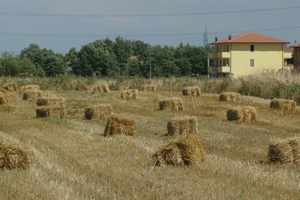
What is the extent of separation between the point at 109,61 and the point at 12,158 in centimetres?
10791

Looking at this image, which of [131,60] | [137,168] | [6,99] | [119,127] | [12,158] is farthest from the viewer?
[131,60]

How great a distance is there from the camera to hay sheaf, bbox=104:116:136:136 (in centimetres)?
2111

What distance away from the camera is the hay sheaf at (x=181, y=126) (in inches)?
861

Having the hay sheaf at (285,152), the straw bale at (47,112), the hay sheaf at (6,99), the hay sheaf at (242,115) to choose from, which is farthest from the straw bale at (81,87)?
the hay sheaf at (285,152)

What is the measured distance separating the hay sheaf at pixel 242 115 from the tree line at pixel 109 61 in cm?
8098

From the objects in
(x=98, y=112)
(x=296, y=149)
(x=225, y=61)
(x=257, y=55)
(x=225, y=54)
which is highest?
(x=225, y=54)

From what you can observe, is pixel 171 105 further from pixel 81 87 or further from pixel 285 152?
pixel 81 87

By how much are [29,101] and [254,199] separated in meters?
30.5

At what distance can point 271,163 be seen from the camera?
51.1ft

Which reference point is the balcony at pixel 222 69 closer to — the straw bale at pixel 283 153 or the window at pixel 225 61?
the window at pixel 225 61

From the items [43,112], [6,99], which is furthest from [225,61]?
[43,112]

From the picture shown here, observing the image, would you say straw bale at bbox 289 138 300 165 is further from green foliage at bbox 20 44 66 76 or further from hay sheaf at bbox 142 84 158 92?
green foliage at bbox 20 44 66 76

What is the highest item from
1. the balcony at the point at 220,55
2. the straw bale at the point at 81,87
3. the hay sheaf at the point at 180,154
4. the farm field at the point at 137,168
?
the balcony at the point at 220,55

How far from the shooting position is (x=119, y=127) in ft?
69.5
